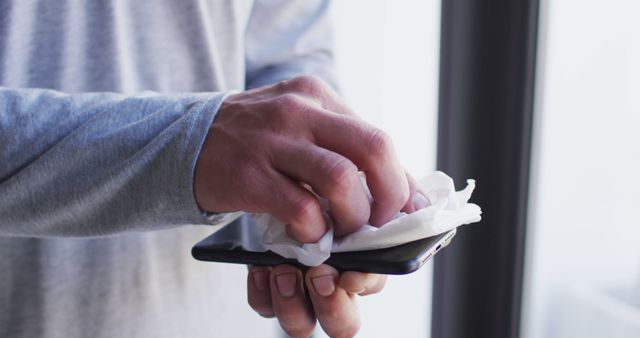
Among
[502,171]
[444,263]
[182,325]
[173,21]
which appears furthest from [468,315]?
[173,21]

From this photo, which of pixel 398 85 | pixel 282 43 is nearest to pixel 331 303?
pixel 282 43

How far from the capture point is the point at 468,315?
33.5 inches

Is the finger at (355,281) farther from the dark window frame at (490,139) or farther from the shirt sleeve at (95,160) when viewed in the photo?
the dark window frame at (490,139)

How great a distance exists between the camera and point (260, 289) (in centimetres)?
46

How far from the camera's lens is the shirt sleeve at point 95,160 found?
0.37m

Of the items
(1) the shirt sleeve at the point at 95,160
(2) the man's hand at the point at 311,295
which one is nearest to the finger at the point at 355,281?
→ (2) the man's hand at the point at 311,295

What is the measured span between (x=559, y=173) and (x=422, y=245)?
0.45 meters

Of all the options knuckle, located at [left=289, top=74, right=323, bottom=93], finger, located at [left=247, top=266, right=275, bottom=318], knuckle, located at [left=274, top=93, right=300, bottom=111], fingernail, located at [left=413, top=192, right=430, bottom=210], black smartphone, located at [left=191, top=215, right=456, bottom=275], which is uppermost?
knuckle, located at [left=289, top=74, right=323, bottom=93]

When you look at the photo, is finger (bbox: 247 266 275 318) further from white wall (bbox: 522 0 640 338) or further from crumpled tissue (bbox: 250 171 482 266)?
white wall (bbox: 522 0 640 338)

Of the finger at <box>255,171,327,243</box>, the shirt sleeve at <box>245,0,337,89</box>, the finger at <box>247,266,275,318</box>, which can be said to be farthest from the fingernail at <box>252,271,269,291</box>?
the shirt sleeve at <box>245,0,337,89</box>

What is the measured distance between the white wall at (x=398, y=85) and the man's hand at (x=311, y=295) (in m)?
0.47

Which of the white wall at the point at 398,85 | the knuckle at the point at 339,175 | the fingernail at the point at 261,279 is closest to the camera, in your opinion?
the knuckle at the point at 339,175

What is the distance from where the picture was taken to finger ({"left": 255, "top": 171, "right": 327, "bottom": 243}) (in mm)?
341

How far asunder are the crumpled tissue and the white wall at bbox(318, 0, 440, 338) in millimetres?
477
